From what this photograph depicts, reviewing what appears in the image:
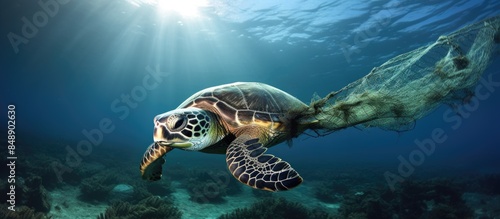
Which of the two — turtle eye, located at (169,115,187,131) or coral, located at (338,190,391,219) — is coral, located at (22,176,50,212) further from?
coral, located at (338,190,391,219)

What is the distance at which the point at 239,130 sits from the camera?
13.5 ft

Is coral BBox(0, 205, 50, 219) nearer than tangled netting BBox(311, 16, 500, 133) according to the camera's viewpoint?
No

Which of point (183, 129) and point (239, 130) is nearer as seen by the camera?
point (183, 129)

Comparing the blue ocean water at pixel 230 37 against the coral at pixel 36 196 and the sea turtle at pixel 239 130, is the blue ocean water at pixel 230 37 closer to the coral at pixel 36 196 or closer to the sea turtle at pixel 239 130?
the coral at pixel 36 196

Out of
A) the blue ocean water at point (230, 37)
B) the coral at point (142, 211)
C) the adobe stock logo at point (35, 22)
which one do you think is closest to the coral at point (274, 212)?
the coral at point (142, 211)

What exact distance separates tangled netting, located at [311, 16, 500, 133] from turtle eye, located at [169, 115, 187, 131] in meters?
2.10

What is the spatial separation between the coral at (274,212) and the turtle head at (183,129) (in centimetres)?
463

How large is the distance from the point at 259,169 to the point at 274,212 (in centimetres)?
550

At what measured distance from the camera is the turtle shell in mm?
4004

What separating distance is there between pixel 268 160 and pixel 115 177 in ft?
34.3

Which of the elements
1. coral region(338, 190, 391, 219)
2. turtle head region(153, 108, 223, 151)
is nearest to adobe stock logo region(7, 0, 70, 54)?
turtle head region(153, 108, 223, 151)

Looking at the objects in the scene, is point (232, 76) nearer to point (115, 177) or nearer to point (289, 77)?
point (289, 77)

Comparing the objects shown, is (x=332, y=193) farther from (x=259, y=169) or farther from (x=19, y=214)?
(x=19, y=214)

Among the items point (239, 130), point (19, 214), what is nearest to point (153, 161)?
point (239, 130)
